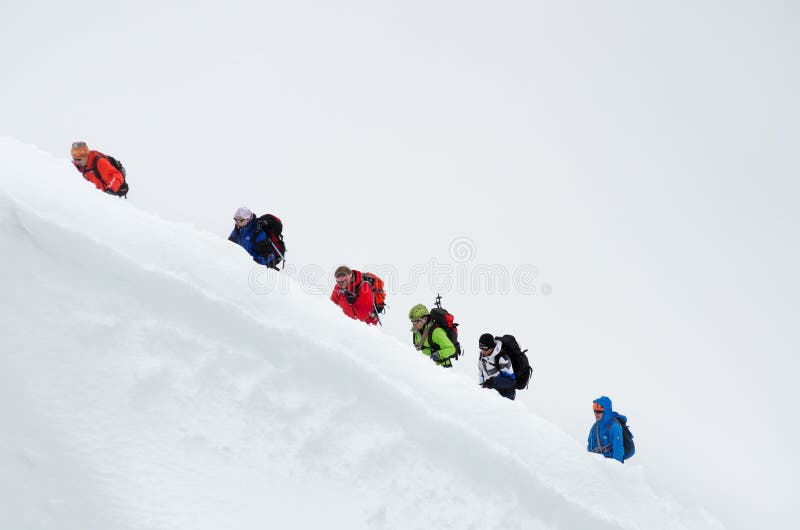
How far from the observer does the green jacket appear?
28.7 feet

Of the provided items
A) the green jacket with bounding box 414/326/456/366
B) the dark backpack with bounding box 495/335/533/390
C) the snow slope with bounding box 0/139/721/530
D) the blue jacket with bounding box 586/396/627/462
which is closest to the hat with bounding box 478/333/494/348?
the dark backpack with bounding box 495/335/533/390

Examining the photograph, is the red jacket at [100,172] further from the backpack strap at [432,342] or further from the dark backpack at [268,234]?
the backpack strap at [432,342]

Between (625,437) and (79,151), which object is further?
(79,151)

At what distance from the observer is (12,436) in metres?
4.43

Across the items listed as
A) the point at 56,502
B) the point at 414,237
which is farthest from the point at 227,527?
the point at 414,237

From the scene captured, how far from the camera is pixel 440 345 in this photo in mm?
8852

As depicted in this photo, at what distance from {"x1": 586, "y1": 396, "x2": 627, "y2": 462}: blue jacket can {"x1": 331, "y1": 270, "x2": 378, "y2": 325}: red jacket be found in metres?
3.52

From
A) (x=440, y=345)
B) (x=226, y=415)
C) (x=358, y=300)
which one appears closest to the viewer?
(x=226, y=415)

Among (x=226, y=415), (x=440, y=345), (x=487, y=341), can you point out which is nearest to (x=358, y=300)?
(x=440, y=345)

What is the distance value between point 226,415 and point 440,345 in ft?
13.9

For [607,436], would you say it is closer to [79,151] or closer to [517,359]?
[517,359]

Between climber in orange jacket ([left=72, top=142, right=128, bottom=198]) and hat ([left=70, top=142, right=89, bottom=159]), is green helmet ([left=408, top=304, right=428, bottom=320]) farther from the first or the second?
hat ([left=70, top=142, right=89, bottom=159])

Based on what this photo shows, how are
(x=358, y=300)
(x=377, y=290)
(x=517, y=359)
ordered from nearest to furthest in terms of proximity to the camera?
1. (x=517, y=359)
2. (x=358, y=300)
3. (x=377, y=290)

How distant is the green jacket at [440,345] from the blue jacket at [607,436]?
2.10 m
